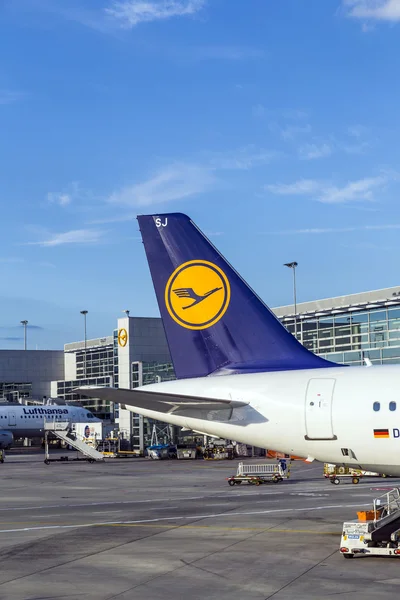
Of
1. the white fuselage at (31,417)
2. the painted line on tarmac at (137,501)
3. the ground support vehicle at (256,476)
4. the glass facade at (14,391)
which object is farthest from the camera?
the glass facade at (14,391)

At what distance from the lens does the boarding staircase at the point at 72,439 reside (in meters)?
82.4

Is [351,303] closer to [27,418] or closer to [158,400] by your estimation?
[27,418]

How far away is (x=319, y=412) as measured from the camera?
75.8 ft

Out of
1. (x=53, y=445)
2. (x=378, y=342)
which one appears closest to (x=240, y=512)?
(x=378, y=342)

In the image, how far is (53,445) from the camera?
118m

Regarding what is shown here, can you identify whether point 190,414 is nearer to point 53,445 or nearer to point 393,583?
point 393,583

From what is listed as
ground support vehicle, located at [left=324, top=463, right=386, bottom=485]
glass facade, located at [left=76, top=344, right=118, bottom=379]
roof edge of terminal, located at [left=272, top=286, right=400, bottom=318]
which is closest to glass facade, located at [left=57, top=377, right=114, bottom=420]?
glass facade, located at [left=76, top=344, right=118, bottom=379]

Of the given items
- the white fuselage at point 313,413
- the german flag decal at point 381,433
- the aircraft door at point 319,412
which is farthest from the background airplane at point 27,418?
the german flag decal at point 381,433

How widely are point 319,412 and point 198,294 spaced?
218 inches

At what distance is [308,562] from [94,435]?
7612cm

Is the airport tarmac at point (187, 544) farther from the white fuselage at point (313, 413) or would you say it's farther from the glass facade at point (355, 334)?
the glass facade at point (355, 334)

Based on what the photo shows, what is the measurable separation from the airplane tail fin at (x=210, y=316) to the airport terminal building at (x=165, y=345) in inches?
1914

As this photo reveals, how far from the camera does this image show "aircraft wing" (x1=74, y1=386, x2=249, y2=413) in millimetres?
21750

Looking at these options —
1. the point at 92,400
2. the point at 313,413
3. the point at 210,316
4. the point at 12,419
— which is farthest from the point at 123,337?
the point at 313,413
